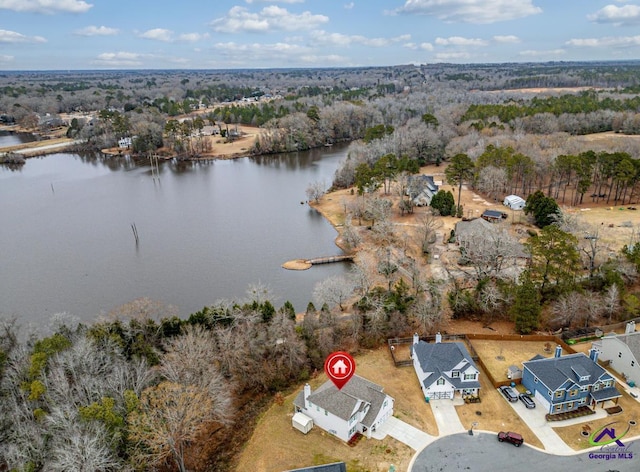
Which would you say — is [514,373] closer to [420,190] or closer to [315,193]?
[420,190]

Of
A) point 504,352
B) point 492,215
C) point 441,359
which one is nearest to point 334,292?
point 441,359

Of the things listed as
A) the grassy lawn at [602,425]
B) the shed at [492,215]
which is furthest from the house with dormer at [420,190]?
the grassy lawn at [602,425]

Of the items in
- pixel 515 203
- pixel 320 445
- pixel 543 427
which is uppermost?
pixel 515 203

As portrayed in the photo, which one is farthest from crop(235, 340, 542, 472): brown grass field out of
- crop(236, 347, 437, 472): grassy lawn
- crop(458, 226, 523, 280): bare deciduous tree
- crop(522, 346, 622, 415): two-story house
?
crop(458, 226, 523, 280): bare deciduous tree

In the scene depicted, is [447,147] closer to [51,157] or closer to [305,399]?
[305,399]
